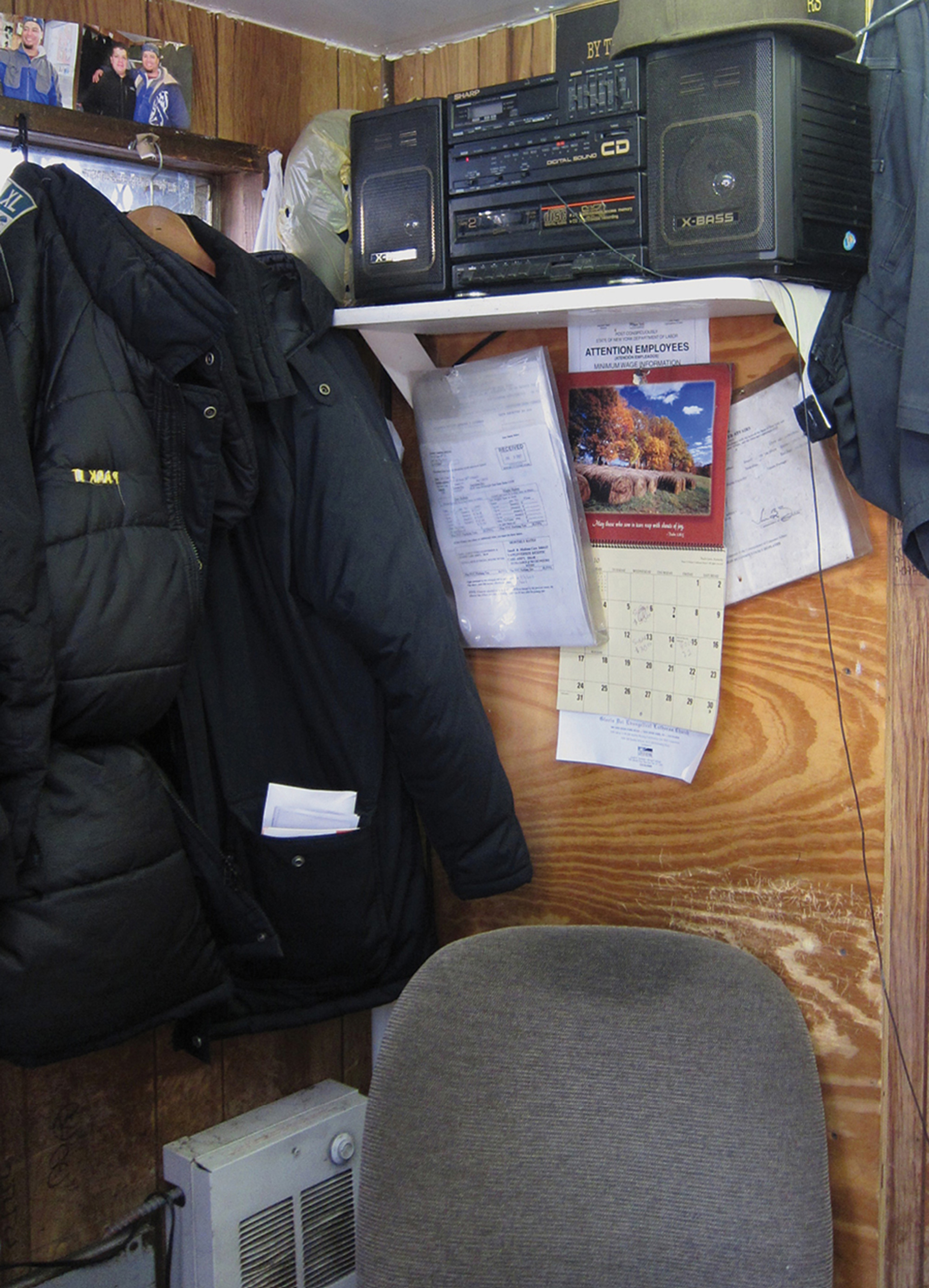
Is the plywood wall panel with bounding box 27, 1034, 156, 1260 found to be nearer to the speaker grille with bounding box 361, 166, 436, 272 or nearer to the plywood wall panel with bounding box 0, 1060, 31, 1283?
the plywood wall panel with bounding box 0, 1060, 31, 1283

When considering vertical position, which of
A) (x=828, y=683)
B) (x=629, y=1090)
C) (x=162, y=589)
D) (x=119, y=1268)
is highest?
(x=162, y=589)

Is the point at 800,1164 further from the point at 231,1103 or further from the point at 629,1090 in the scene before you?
the point at 231,1103

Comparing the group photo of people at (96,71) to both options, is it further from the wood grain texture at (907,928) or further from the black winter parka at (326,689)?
the wood grain texture at (907,928)

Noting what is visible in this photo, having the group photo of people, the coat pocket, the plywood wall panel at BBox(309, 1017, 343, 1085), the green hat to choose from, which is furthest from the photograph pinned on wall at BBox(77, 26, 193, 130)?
the plywood wall panel at BBox(309, 1017, 343, 1085)

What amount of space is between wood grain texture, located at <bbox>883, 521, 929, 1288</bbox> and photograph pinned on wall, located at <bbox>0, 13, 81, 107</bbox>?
1.20 meters

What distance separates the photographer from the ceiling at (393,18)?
1663mm

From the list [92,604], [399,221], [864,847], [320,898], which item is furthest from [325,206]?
[864,847]

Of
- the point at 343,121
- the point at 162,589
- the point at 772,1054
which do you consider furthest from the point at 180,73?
the point at 772,1054

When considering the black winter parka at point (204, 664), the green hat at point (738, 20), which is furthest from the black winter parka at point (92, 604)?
the green hat at point (738, 20)

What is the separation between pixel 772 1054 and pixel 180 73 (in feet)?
4.88

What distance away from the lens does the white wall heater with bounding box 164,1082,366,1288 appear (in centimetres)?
164

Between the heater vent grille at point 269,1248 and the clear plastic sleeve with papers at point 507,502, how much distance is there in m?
0.86

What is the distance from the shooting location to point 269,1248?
1.68m

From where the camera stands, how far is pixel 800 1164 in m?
1.26
